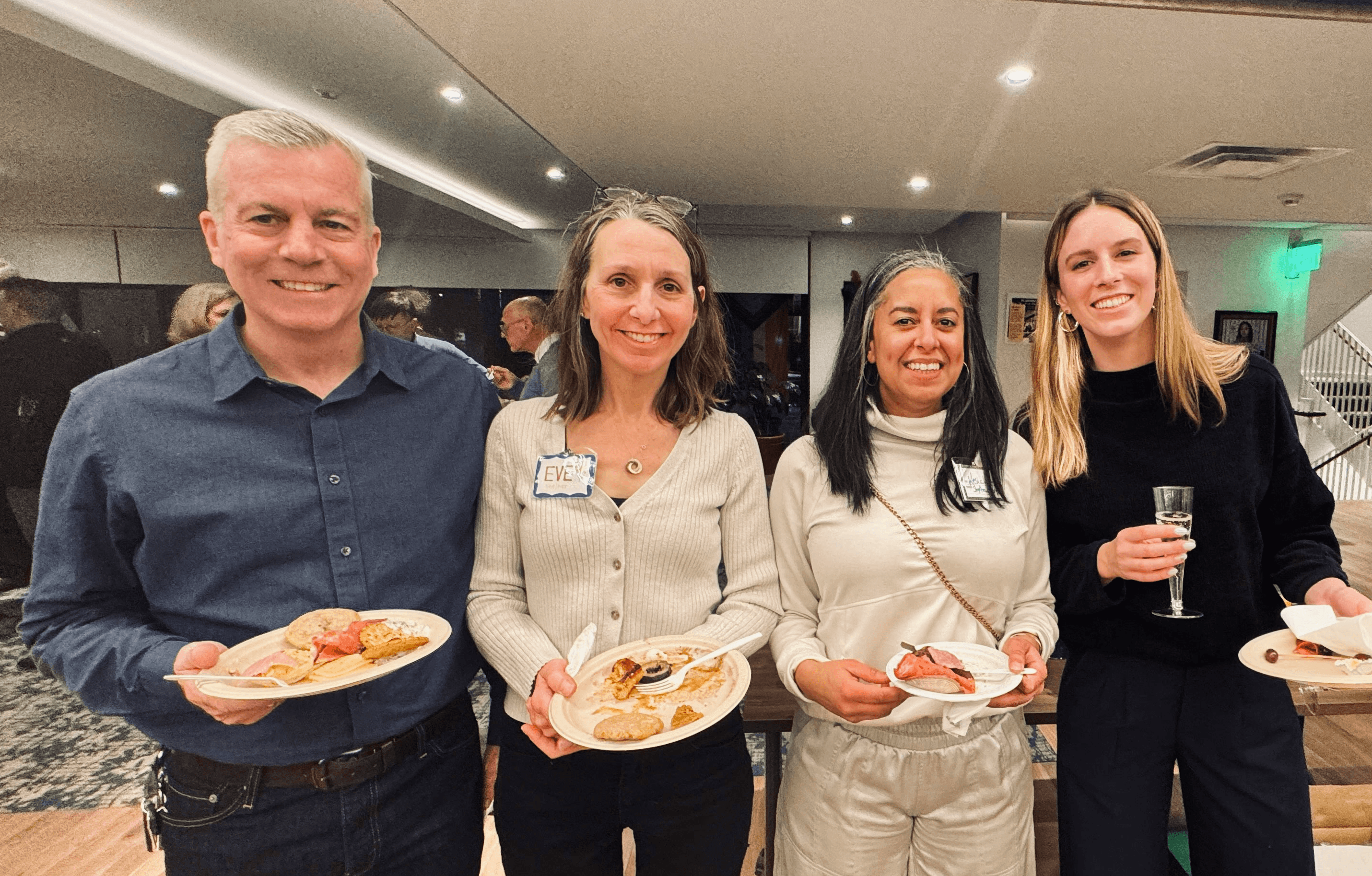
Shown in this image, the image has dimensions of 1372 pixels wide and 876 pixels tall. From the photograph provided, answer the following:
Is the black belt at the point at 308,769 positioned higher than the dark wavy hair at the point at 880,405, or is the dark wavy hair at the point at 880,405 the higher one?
the dark wavy hair at the point at 880,405

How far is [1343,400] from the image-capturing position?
936 cm

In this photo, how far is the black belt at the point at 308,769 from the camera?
1.11m

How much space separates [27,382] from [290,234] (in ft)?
12.4

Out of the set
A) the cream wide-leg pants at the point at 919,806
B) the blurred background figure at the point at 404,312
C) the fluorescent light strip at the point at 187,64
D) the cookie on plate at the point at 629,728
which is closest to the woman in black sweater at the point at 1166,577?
the cream wide-leg pants at the point at 919,806

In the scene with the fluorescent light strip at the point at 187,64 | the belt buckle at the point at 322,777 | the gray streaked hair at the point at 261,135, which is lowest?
the belt buckle at the point at 322,777

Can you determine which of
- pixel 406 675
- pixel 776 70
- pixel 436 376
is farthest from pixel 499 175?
pixel 406 675

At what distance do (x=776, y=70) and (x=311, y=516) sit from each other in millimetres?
3426

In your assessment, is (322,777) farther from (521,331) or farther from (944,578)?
(521,331)

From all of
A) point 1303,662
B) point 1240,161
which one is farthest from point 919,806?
point 1240,161

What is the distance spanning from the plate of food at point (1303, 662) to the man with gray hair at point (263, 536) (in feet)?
4.95

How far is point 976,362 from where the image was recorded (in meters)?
1.44

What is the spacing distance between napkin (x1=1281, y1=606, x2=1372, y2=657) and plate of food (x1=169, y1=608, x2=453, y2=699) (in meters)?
1.57

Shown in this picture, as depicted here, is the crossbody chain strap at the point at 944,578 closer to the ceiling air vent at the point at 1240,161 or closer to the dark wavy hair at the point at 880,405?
the dark wavy hair at the point at 880,405

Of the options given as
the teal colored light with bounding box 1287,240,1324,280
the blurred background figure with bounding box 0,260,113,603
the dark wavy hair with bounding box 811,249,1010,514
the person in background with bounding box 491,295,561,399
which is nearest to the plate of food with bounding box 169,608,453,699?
the dark wavy hair with bounding box 811,249,1010,514
